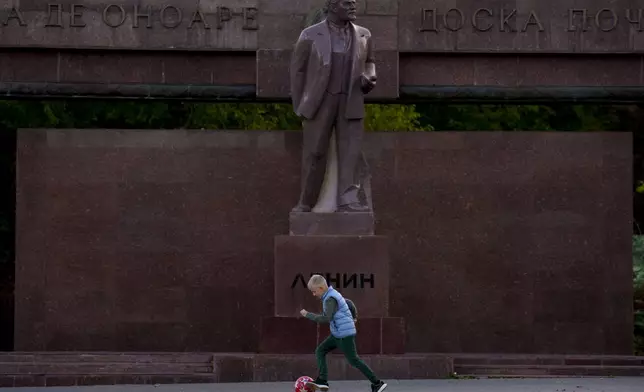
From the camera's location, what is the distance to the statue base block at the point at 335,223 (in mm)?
21953

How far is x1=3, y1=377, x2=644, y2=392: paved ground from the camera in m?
19.9

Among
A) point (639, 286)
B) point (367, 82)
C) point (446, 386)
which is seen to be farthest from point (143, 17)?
point (639, 286)

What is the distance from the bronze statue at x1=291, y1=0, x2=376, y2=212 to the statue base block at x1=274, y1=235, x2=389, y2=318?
0.67 meters

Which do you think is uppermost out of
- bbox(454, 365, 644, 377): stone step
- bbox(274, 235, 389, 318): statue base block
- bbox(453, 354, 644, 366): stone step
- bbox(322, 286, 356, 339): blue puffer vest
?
bbox(274, 235, 389, 318): statue base block

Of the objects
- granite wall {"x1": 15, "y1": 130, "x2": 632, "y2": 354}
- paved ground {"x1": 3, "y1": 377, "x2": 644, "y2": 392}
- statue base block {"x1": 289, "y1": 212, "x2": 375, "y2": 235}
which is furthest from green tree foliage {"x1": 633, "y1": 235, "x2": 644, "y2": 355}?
statue base block {"x1": 289, "y1": 212, "x2": 375, "y2": 235}

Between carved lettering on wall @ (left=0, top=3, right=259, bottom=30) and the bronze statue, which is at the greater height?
carved lettering on wall @ (left=0, top=3, right=259, bottom=30)

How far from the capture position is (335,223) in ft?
72.2

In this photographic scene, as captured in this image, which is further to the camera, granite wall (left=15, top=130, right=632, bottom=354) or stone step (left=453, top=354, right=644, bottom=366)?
granite wall (left=15, top=130, right=632, bottom=354)

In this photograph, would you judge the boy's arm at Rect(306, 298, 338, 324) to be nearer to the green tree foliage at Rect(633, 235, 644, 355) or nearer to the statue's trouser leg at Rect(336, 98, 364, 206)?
the statue's trouser leg at Rect(336, 98, 364, 206)

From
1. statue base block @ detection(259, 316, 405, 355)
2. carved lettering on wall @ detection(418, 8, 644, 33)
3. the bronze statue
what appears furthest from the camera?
carved lettering on wall @ detection(418, 8, 644, 33)

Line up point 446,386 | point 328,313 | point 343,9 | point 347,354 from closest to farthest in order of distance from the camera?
point 328,313, point 347,354, point 446,386, point 343,9

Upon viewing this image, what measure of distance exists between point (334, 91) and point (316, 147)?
2.72 ft

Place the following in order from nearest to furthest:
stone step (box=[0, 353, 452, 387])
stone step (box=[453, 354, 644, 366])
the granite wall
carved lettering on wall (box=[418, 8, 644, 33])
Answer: stone step (box=[0, 353, 452, 387])
stone step (box=[453, 354, 644, 366])
the granite wall
carved lettering on wall (box=[418, 8, 644, 33])

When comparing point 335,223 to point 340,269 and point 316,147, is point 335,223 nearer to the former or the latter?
point 340,269
